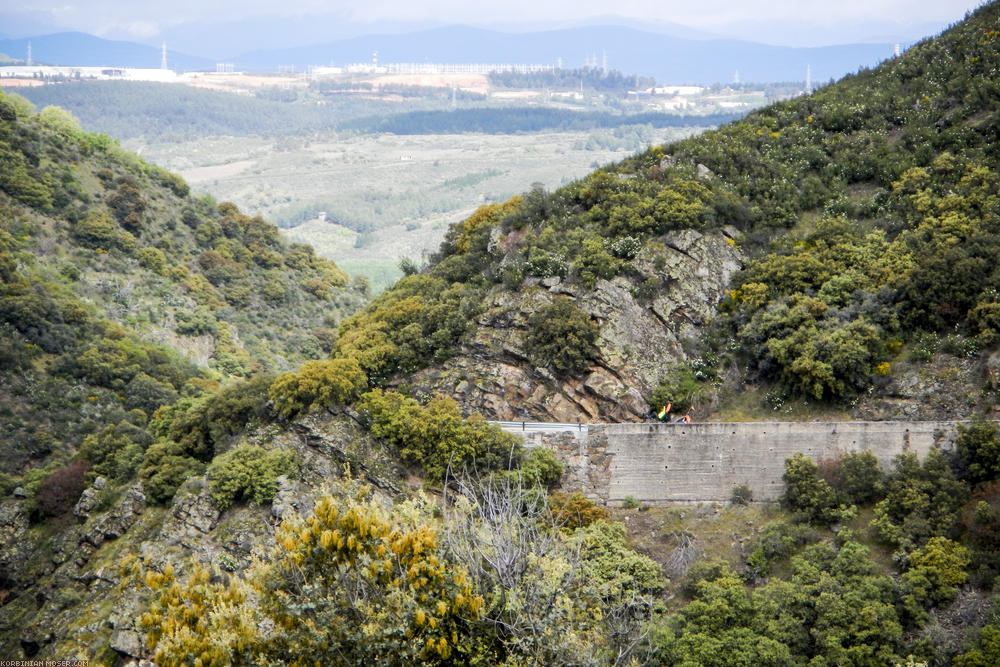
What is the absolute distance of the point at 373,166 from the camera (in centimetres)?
19250

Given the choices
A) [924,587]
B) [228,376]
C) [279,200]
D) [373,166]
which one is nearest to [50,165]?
[228,376]

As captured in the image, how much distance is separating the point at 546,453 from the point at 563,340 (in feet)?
→ 12.7

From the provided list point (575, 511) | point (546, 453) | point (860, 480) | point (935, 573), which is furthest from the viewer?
point (546, 453)

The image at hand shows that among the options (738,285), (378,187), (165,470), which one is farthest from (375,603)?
(378,187)

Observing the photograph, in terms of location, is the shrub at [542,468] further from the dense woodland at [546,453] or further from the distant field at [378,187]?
the distant field at [378,187]

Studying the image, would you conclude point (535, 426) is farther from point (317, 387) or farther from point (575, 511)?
point (317, 387)

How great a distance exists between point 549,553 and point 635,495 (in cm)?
1069

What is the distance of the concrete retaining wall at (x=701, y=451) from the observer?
2720cm

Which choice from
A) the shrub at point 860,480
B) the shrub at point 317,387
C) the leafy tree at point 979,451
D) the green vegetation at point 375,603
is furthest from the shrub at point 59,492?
the leafy tree at point 979,451

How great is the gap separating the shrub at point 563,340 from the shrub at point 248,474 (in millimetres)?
8365

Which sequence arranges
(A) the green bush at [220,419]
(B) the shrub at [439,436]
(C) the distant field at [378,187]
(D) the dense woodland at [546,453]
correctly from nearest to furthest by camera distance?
(D) the dense woodland at [546,453] < (B) the shrub at [439,436] < (A) the green bush at [220,419] < (C) the distant field at [378,187]

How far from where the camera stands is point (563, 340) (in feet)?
102

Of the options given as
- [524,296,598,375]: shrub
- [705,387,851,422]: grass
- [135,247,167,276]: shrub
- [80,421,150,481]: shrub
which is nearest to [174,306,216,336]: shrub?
[135,247,167,276]: shrub

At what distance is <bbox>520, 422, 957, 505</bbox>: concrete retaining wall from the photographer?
89.2 feet
